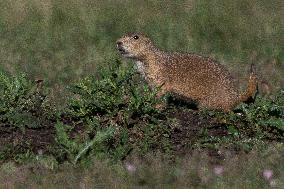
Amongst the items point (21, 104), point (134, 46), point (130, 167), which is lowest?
point (21, 104)

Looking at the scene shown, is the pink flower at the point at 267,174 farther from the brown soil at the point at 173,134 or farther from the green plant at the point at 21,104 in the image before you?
the green plant at the point at 21,104

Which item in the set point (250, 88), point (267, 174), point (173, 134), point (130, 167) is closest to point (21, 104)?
point (173, 134)

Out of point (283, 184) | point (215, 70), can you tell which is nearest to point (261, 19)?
point (215, 70)

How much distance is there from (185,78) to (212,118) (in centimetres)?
66

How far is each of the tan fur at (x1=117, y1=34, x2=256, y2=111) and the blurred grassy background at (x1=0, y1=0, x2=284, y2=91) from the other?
0.84 m

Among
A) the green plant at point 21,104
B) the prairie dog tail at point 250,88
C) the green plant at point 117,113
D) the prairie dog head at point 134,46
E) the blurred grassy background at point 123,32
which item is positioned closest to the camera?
the green plant at point 117,113

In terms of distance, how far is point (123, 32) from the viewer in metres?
9.78

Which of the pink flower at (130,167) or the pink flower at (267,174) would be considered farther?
the pink flower at (130,167)

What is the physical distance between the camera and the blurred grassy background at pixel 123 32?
9.47 metres

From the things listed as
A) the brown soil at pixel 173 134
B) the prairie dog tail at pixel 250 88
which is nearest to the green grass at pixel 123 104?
the brown soil at pixel 173 134

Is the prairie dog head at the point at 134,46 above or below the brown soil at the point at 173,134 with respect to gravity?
above

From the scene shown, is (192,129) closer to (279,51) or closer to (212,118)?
(212,118)

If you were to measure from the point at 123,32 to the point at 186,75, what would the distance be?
1.58 meters

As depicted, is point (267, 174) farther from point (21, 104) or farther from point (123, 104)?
point (21, 104)
